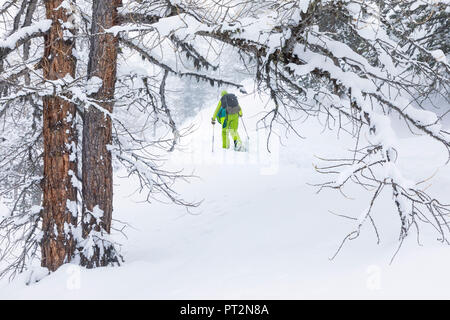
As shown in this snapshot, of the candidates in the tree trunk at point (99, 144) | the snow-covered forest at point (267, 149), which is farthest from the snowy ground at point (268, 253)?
the tree trunk at point (99, 144)

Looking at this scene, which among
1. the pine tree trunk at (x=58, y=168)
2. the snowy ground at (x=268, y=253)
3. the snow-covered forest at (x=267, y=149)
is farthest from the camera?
the pine tree trunk at (x=58, y=168)

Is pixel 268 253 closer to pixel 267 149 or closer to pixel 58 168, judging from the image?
pixel 267 149

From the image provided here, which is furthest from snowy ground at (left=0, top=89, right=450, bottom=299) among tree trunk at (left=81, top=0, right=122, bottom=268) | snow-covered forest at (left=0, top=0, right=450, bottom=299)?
tree trunk at (left=81, top=0, right=122, bottom=268)

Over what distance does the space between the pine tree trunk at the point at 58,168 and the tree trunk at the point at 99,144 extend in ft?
0.60

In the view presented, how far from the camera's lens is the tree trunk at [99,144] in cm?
459

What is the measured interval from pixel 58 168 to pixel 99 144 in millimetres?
587

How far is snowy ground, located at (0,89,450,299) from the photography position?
2.89 meters

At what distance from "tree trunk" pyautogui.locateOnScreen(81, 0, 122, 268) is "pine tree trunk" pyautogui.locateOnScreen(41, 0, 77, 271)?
7.2 inches

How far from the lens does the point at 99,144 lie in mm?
4766

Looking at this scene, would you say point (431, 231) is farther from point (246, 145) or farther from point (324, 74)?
point (246, 145)

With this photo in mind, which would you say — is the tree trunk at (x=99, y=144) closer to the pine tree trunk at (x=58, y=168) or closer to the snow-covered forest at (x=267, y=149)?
the snow-covered forest at (x=267, y=149)

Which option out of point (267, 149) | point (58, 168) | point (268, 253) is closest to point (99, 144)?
point (58, 168)
